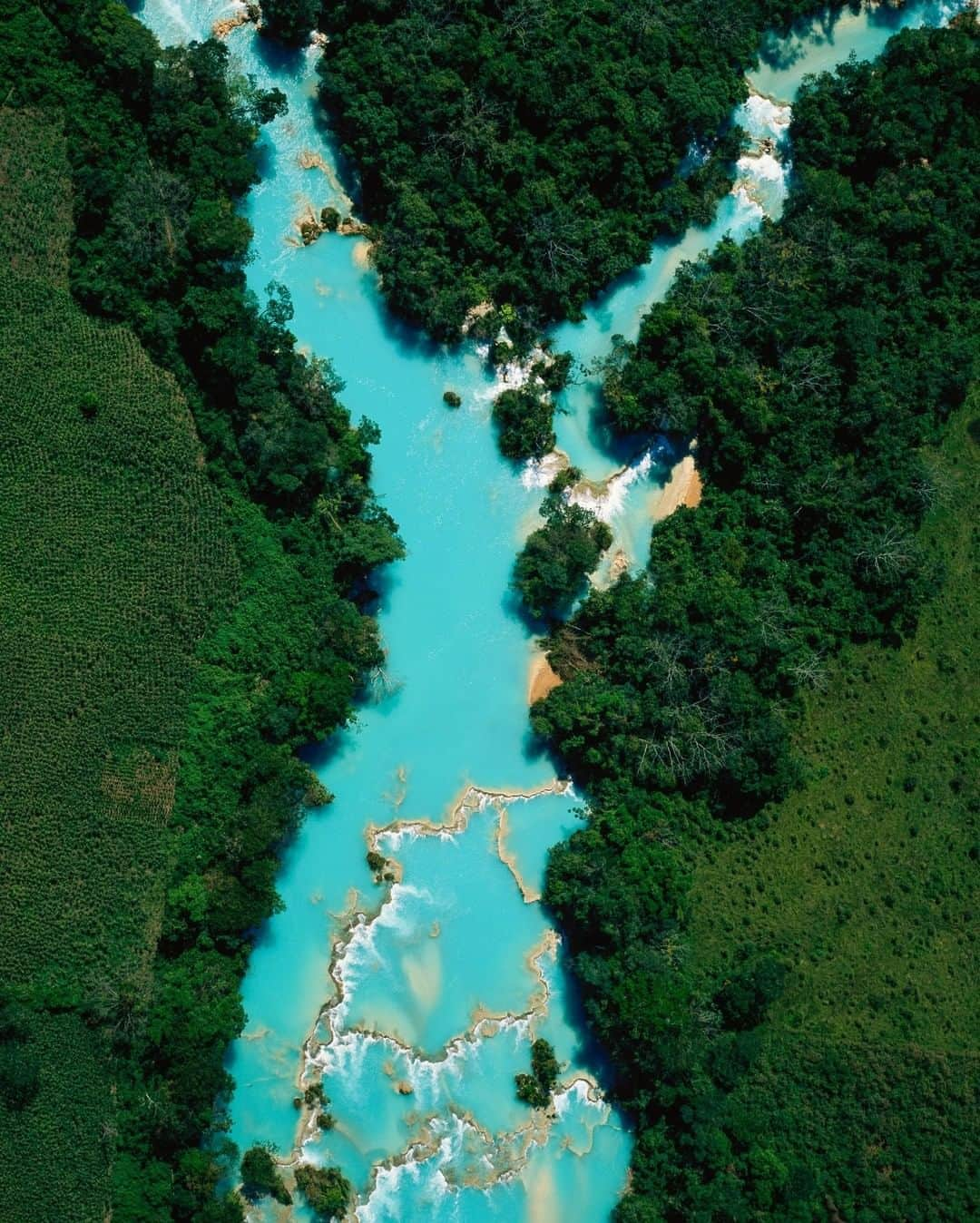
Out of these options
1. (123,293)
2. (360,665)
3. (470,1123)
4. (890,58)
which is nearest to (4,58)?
(123,293)

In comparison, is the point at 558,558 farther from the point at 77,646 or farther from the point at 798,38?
the point at 798,38

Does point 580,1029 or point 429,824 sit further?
point 429,824

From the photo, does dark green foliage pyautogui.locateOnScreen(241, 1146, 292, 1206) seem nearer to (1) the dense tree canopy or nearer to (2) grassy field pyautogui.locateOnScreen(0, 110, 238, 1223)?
(2) grassy field pyautogui.locateOnScreen(0, 110, 238, 1223)

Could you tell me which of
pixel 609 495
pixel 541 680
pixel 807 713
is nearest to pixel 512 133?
pixel 609 495

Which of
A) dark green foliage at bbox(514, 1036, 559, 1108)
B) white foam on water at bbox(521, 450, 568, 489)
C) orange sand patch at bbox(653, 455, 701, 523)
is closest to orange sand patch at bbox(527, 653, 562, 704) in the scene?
white foam on water at bbox(521, 450, 568, 489)

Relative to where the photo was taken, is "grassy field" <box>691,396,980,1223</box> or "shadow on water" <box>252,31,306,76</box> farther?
"shadow on water" <box>252,31,306,76</box>

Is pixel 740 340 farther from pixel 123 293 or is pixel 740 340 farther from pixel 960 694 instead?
pixel 123 293

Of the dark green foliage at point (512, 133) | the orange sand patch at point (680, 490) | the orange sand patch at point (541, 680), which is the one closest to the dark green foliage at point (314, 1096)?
the orange sand patch at point (541, 680)
